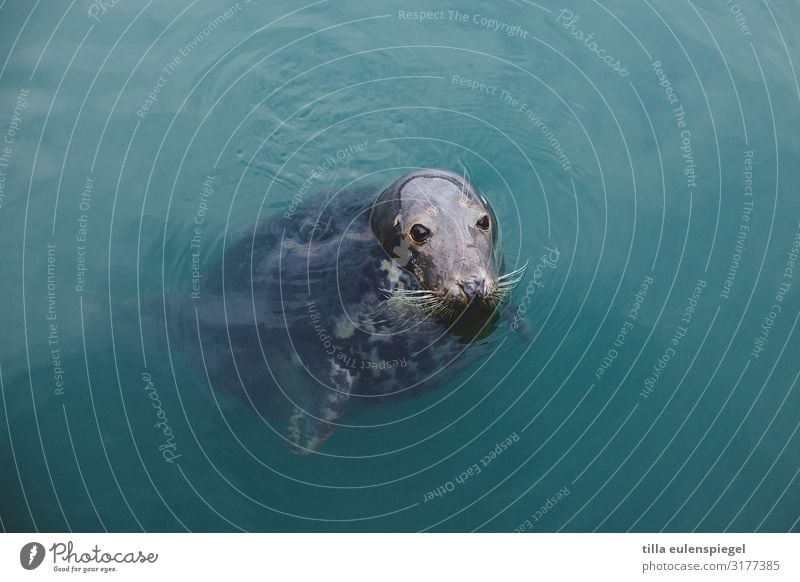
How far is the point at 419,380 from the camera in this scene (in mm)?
5797

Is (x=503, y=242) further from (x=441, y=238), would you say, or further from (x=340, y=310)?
(x=340, y=310)

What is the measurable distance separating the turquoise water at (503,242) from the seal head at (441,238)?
0.69m

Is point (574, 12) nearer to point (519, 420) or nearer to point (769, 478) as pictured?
point (519, 420)

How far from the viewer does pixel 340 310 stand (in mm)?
5734

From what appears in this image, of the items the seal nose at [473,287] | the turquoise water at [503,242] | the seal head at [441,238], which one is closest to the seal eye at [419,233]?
the seal head at [441,238]

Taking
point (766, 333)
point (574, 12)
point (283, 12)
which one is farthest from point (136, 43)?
point (766, 333)

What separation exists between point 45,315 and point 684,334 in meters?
4.97

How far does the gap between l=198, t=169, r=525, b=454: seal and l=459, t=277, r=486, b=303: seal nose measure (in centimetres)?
36

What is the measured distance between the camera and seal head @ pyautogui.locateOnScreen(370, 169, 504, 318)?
501 centimetres

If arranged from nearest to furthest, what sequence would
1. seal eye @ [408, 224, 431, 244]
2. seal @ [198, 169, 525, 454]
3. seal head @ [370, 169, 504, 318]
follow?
seal head @ [370, 169, 504, 318] → seal eye @ [408, 224, 431, 244] → seal @ [198, 169, 525, 454]

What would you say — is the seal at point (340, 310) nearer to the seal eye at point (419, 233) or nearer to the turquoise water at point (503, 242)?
the seal eye at point (419, 233)

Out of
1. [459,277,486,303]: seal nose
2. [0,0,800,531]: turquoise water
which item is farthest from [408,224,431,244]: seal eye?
[0,0,800,531]: turquoise water

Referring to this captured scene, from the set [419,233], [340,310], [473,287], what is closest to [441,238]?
[419,233]

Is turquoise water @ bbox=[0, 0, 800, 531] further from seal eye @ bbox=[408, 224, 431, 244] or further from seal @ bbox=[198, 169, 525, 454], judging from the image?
seal eye @ bbox=[408, 224, 431, 244]
